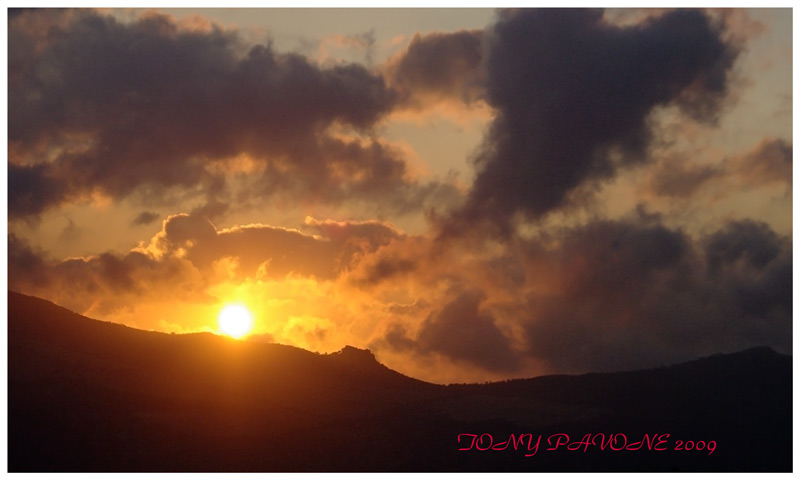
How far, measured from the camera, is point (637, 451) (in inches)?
3804

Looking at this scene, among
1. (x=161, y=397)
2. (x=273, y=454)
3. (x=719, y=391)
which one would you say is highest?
(x=719, y=391)

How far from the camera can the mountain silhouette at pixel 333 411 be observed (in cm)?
8825

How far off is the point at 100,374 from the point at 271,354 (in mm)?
28536

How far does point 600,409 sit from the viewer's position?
121812 millimetres

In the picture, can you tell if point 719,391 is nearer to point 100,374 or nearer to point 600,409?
point 600,409

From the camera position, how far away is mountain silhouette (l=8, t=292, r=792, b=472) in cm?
8825

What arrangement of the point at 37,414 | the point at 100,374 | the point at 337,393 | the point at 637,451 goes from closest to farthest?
the point at 37,414 → the point at 637,451 → the point at 100,374 → the point at 337,393

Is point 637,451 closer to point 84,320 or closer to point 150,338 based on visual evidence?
point 150,338

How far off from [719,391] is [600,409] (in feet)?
69.5

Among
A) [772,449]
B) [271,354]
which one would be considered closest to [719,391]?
[772,449]

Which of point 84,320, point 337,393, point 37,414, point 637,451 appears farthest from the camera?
point 84,320

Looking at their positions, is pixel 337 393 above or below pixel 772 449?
above

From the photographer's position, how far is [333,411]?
107 m

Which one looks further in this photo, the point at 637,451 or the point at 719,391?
the point at 719,391
